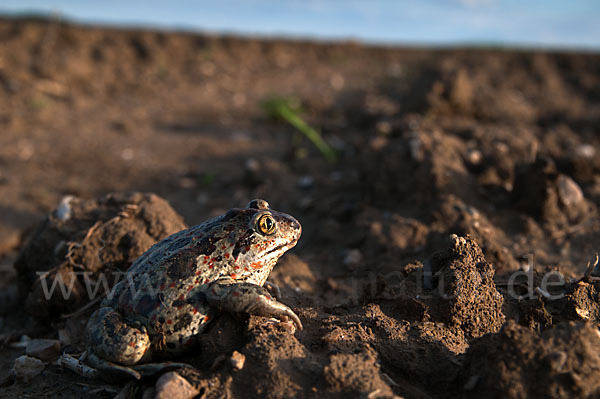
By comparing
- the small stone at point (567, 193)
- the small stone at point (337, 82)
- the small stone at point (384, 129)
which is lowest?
the small stone at point (567, 193)

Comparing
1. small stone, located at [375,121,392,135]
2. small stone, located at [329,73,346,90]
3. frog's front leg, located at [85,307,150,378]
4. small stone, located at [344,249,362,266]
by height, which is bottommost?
frog's front leg, located at [85,307,150,378]

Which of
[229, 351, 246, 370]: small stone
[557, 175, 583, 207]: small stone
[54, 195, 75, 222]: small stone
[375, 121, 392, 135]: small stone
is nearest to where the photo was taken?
[229, 351, 246, 370]: small stone

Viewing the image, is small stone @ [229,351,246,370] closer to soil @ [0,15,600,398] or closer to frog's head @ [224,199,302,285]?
soil @ [0,15,600,398]

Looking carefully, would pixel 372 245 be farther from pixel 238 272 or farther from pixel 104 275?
pixel 104 275

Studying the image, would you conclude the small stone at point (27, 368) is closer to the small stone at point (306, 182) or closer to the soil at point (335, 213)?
the soil at point (335, 213)

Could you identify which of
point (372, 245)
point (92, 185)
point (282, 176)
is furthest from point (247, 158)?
point (372, 245)

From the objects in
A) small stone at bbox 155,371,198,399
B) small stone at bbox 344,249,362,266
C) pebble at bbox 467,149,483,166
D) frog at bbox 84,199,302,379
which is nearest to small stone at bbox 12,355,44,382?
frog at bbox 84,199,302,379

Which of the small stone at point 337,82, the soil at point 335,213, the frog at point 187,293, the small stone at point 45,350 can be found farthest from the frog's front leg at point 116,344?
the small stone at point 337,82
